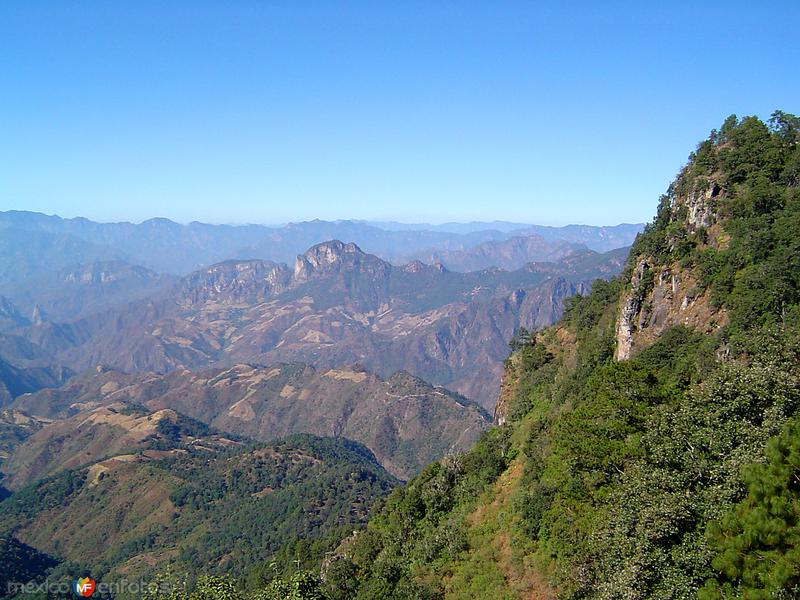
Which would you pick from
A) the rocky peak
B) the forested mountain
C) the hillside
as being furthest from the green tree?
the forested mountain

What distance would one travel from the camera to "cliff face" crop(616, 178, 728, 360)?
53778 mm

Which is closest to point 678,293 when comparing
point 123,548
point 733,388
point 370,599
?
point 733,388

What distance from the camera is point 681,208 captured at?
2574 inches

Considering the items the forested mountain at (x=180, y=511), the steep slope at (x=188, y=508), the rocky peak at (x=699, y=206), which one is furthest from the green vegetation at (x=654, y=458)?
the forested mountain at (x=180, y=511)

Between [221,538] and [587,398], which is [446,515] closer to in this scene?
[587,398]

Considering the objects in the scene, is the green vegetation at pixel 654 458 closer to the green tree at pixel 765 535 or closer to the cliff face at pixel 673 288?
the green tree at pixel 765 535

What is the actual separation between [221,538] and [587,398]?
13007 cm

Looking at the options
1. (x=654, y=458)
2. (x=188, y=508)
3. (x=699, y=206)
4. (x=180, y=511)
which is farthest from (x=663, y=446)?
(x=180, y=511)

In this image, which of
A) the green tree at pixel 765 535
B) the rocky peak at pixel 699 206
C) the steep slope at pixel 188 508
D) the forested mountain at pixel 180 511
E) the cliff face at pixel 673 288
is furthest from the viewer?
the steep slope at pixel 188 508

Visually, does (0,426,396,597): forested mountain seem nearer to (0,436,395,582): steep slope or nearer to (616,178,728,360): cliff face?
(0,436,395,582): steep slope

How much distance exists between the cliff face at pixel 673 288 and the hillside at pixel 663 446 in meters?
0.19

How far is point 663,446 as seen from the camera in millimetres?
30969

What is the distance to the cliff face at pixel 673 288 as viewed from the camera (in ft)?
176

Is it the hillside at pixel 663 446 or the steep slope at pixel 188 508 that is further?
the steep slope at pixel 188 508
